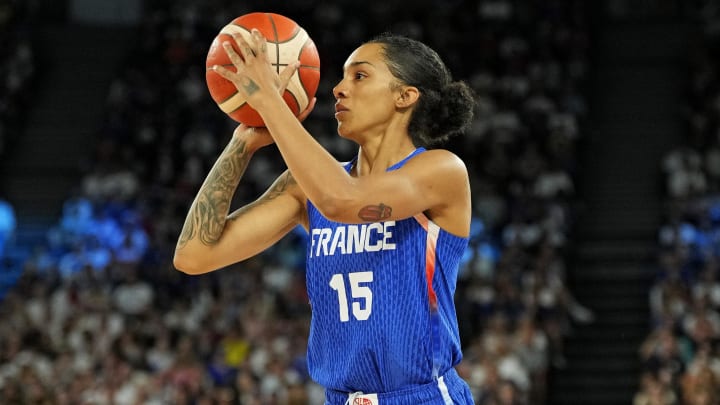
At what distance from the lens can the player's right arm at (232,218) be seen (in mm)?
3984

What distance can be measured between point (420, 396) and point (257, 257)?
1067 cm

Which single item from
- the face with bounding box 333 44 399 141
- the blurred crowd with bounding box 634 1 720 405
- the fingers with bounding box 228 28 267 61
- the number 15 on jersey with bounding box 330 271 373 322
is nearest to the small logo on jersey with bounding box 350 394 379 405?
the number 15 on jersey with bounding box 330 271 373 322

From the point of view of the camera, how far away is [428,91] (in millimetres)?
3955

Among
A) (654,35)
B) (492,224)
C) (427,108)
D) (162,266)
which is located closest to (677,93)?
(654,35)

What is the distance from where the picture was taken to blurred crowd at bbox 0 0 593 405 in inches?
470

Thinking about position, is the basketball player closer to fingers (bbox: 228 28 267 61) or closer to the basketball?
fingers (bbox: 228 28 267 61)

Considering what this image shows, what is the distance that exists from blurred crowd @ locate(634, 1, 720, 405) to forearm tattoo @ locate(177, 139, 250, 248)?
7445mm

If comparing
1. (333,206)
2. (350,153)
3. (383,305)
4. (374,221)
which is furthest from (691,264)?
(333,206)

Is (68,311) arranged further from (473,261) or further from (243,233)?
(243,233)

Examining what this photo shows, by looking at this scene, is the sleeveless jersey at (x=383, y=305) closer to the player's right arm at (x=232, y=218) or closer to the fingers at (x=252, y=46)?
the player's right arm at (x=232, y=218)

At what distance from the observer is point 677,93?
1825 centimetres

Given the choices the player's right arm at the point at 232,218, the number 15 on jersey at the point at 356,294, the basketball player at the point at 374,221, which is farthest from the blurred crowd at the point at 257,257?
the number 15 on jersey at the point at 356,294

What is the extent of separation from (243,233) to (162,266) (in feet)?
34.7

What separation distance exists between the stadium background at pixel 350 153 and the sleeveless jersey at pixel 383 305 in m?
7.09
